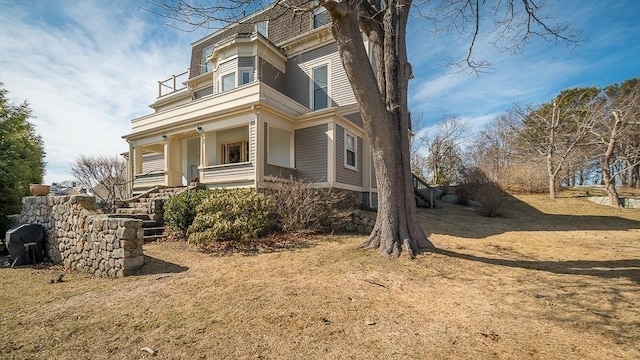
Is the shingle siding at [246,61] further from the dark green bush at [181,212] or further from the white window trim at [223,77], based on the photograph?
the dark green bush at [181,212]

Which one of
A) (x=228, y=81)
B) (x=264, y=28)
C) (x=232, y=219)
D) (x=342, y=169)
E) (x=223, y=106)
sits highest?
(x=264, y=28)

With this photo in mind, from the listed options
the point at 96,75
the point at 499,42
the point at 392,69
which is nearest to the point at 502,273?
the point at 392,69

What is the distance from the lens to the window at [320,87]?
14014 mm

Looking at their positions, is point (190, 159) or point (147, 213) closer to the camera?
point (147, 213)

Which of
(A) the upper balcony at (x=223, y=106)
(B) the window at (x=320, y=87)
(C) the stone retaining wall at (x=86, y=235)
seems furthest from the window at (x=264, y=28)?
(C) the stone retaining wall at (x=86, y=235)

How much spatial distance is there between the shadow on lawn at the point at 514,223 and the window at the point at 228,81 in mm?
11153

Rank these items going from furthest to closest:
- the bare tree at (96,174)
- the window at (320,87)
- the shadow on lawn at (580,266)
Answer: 1. the bare tree at (96,174)
2. the window at (320,87)
3. the shadow on lawn at (580,266)

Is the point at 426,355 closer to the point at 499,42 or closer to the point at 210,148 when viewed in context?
the point at 499,42


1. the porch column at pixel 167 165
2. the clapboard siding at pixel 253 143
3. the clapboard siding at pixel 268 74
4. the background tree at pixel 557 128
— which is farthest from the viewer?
the background tree at pixel 557 128

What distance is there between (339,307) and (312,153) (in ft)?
28.1

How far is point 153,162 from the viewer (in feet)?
56.1

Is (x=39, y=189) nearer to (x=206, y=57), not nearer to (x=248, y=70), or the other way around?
(x=248, y=70)

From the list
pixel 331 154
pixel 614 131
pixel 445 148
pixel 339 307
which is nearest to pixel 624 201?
pixel 614 131

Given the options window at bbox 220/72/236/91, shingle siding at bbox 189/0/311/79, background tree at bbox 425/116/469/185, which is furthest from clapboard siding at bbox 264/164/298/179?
background tree at bbox 425/116/469/185
